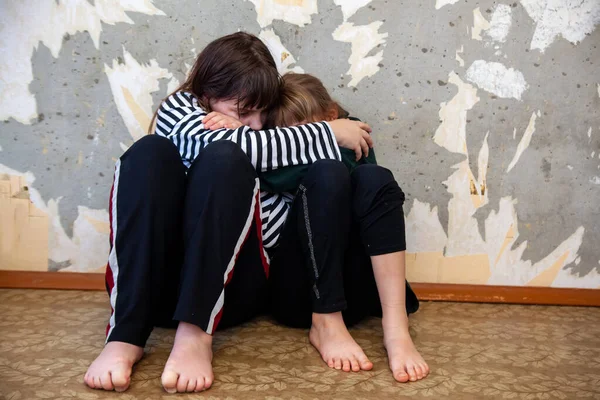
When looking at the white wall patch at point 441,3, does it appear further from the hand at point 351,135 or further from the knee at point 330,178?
the knee at point 330,178

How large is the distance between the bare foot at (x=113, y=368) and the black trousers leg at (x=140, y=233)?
2 centimetres

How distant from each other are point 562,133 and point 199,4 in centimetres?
104

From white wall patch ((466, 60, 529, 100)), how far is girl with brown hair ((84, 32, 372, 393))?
1.97 feet

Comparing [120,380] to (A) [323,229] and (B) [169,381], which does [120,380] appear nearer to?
(B) [169,381]

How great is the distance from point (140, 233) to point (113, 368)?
23 centimetres

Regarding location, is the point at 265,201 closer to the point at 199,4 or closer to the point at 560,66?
the point at 199,4

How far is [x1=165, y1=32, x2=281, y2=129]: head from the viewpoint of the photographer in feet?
3.95

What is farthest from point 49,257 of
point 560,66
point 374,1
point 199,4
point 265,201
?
point 560,66

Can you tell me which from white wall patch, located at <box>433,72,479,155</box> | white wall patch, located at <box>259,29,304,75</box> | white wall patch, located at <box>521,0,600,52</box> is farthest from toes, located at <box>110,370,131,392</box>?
white wall patch, located at <box>521,0,600,52</box>

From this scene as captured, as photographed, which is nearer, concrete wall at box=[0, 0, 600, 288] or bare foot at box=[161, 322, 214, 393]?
bare foot at box=[161, 322, 214, 393]

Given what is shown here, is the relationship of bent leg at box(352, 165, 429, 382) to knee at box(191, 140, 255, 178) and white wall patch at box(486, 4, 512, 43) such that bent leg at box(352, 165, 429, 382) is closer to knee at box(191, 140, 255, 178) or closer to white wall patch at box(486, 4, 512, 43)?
knee at box(191, 140, 255, 178)

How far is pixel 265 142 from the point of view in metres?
1.11

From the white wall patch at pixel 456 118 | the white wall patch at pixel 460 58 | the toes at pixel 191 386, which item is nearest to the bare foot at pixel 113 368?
the toes at pixel 191 386

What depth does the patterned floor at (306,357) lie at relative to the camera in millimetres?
937
